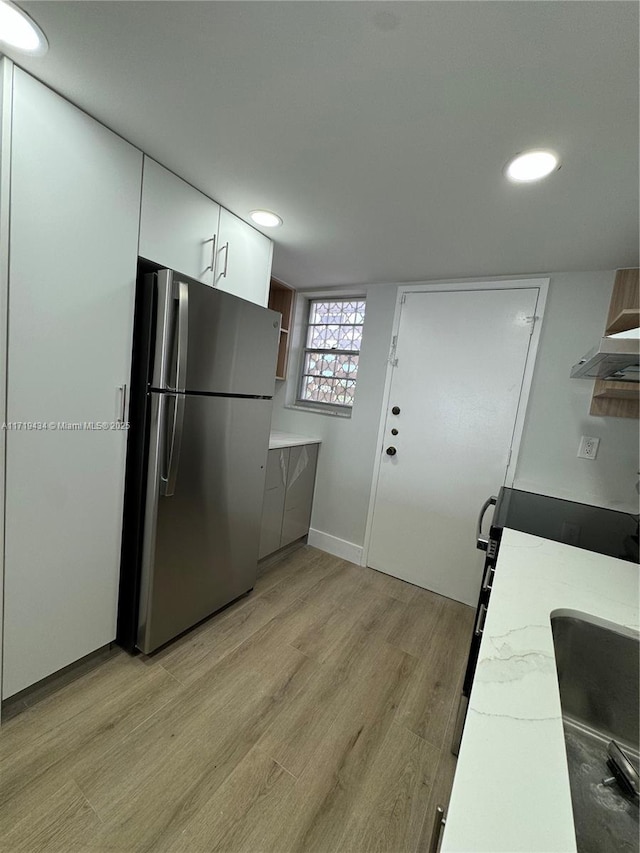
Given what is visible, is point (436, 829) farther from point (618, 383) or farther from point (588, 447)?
point (588, 447)

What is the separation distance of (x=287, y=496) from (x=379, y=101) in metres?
2.23

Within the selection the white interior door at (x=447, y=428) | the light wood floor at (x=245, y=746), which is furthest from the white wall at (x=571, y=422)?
the light wood floor at (x=245, y=746)

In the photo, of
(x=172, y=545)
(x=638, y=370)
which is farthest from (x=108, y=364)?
(x=638, y=370)

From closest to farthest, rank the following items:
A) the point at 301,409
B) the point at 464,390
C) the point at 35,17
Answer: the point at 35,17, the point at 464,390, the point at 301,409

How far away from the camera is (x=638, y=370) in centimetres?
155

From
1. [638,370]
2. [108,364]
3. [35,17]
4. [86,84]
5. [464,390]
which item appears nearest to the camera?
[35,17]

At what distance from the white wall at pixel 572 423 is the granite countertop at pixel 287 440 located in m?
1.46

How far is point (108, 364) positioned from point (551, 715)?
1643 millimetres

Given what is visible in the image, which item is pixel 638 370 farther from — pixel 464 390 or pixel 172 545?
pixel 172 545

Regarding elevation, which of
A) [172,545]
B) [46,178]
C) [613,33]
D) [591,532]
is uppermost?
[613,33]

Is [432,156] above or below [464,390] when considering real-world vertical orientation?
above

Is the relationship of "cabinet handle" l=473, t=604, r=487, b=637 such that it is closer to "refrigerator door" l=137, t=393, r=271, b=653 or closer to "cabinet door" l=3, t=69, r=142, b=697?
"refrigerator door" l=137, t=393, r=271, b=653

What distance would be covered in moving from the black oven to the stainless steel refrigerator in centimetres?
125

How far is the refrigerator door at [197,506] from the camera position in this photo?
5.03 ft
